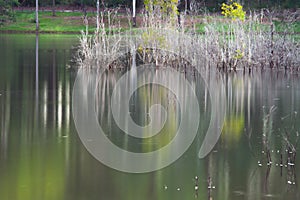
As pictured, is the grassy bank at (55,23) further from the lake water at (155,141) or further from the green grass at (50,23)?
the lake water at (155,141)

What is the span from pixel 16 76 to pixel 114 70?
331 centimetres

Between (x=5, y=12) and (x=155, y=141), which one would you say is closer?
(x=155, y=141)

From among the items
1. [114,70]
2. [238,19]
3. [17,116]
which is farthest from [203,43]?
[17,116]

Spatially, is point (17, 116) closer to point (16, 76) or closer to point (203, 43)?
point (16, 76)

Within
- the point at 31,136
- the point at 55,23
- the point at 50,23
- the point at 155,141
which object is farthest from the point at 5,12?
the point at 155,141

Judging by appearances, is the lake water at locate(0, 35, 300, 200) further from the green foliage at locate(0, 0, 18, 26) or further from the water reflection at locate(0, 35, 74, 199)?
the green foliage at locate(0, 0, 18, 26)

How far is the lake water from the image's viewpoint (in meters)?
9.23

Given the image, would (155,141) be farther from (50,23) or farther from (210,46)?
(50,23)

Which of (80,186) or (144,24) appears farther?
(144,24)

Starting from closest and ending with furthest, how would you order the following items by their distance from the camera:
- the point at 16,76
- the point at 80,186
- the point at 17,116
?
the point at 80,186 < the point at 17,116 < the point at 16,76

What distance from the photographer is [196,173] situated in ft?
Answer: 33.2

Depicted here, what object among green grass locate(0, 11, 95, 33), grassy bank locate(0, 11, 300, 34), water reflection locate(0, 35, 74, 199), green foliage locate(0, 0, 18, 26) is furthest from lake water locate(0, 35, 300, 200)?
green foliage locate(0, 0, 18, 26)

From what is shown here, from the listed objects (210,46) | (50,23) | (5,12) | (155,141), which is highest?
(5,12)

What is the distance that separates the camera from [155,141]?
12414 mm
